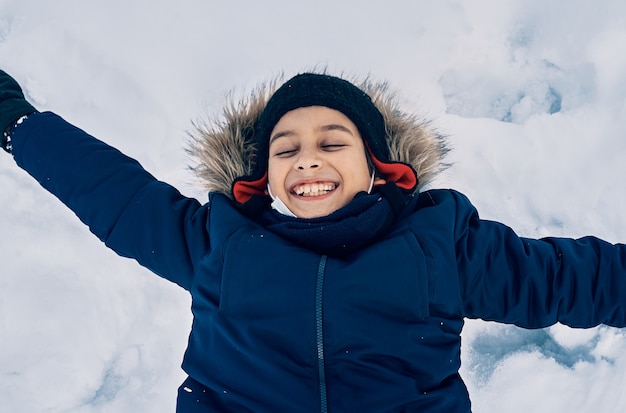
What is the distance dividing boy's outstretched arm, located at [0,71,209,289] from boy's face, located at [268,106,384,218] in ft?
0.97

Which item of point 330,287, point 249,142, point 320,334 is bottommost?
point 320,334

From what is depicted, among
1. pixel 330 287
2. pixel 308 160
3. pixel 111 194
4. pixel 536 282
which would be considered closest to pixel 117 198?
pixel 111 194

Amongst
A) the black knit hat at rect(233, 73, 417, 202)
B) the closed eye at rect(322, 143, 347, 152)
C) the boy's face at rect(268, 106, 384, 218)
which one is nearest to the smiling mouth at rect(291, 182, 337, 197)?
the boy's face at rect(268, 106, 384, 218)

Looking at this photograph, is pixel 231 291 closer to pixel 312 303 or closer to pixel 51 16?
pixel 312 303

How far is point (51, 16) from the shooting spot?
248cm

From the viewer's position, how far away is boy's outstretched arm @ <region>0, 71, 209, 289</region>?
5.70 feet

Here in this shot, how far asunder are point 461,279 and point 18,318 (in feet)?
5.57

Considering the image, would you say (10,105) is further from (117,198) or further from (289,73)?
(289,73)

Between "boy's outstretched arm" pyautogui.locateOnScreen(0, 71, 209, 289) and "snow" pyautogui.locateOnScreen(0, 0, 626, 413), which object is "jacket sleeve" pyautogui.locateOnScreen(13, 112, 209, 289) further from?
"snow" pyautogui.locateOnScreen(0, 0, 626, 413)

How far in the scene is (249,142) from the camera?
1940 millimetres

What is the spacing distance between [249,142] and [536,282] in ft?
3.31

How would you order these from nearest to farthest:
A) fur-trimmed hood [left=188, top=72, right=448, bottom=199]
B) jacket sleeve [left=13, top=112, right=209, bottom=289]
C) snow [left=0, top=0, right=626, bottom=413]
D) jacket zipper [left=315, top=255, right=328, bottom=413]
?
jacket zipper [left=315, top=255, right=328, bottom=413], jacket sleeve [left=13, top=112, right=209, bottom=289], fur-trimmed hood [left=188, top=72, right=448, bottom=199], snow [left=0, top=0, right=626, bottom=413]

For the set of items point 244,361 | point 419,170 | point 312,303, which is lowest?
point 244,361

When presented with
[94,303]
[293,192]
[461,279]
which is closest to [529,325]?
[461,279]
